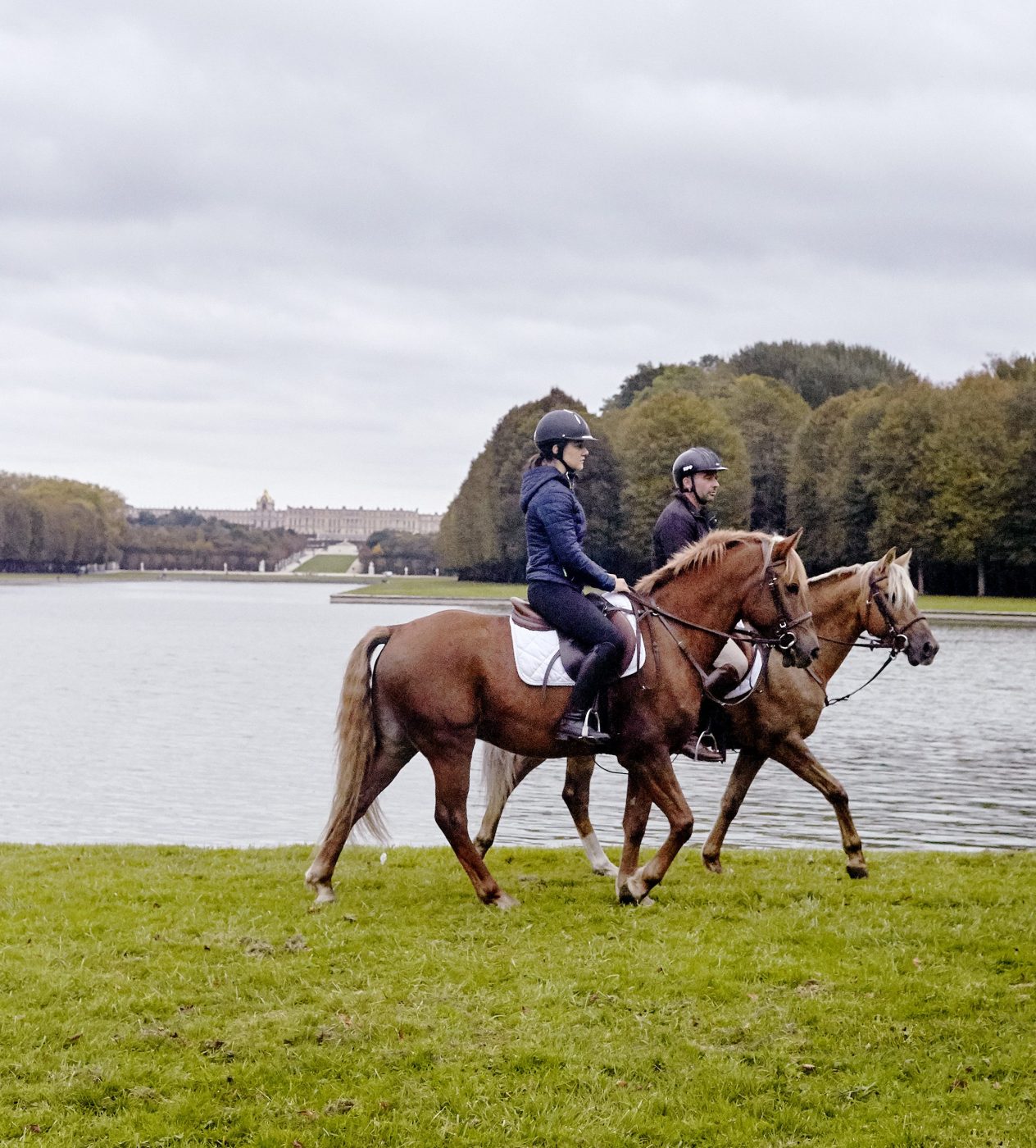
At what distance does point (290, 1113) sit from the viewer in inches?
258

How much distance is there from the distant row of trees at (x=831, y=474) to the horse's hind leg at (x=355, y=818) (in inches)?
2839

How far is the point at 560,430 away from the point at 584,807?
3452mm

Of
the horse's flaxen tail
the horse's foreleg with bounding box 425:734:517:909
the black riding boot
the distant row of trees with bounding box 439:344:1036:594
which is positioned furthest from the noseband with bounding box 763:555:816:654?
the distant row of trees with bounding box 439:344:1036:594

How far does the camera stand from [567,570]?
1048cm

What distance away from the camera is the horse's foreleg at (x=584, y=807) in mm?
11820

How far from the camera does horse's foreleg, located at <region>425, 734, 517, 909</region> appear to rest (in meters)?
10.3

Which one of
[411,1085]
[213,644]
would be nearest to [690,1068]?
[411,1085]

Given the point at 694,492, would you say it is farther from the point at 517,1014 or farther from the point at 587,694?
the point at 517,1014

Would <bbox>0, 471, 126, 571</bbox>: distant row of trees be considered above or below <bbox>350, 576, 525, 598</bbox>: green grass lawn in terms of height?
above

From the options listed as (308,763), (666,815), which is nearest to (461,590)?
(308,763)

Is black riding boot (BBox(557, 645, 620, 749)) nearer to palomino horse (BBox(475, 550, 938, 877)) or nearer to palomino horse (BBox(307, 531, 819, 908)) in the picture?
palomino horse (BBox(307, 531, 819, 908))

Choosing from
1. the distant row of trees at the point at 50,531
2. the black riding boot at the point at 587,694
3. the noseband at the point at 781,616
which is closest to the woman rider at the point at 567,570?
the black riding boot at the point at 587,694

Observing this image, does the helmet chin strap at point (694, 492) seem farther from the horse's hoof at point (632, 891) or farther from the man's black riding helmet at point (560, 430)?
the horse's hoof at point (632, 891)

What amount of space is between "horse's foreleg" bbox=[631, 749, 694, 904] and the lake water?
18.7 ft
